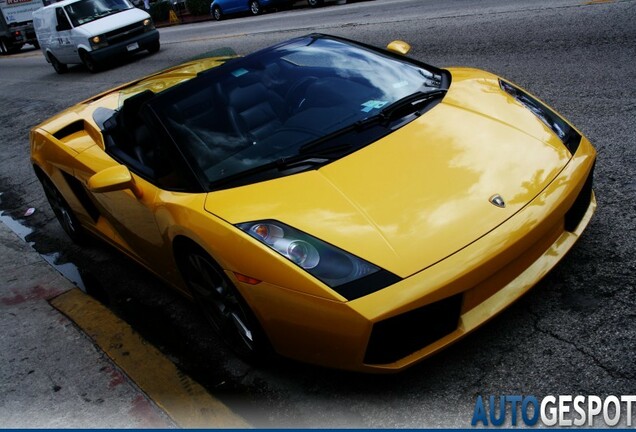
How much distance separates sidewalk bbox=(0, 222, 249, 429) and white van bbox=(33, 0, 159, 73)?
11.8 metres

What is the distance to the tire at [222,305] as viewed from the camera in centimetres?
281

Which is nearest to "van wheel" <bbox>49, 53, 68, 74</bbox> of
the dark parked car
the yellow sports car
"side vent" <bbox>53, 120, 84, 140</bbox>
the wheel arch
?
the dark parked car

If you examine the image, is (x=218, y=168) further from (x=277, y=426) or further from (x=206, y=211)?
(x=277, y=426)

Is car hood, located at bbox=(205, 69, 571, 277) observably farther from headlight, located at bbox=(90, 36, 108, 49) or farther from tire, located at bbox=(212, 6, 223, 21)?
tire, located at bbox=(212, 6, 223, 21)

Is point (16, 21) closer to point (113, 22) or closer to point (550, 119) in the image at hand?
point (113, 22)

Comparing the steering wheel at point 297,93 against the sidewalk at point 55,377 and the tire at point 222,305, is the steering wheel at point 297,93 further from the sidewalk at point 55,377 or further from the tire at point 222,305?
the sidewalk at point 55,377

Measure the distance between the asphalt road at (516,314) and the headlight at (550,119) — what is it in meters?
0.54

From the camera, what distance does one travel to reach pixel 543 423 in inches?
92.7

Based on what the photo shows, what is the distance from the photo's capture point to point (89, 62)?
15.0m

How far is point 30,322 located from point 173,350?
1.09 metres

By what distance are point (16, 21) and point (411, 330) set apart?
29175mm

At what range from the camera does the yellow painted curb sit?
2.78 meters

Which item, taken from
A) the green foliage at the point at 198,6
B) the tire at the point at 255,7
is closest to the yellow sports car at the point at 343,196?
the tire at the point at 255,7

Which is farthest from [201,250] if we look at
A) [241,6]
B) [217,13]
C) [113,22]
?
[217,13]
